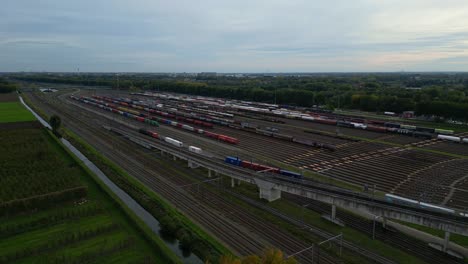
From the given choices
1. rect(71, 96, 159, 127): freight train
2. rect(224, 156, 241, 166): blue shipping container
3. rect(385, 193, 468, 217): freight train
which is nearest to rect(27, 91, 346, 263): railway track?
rect(224, 156, 241, 166): blue shipping container

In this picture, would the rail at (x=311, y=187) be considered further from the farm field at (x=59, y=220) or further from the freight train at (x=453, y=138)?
the freight train at (x=453, y=138)

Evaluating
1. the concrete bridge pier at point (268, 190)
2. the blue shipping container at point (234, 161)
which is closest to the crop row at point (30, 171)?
the blue shipping container at point (234, 161)

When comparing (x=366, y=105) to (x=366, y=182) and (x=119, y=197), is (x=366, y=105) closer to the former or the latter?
(x=366, y=182)

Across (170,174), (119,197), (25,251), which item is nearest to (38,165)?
(119,197)

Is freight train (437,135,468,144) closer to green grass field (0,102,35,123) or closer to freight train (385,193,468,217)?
freight train (385,193,468,217)

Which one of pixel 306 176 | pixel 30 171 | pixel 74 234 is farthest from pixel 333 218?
pixel 30 171

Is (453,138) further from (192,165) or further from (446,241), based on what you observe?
(192,165)
